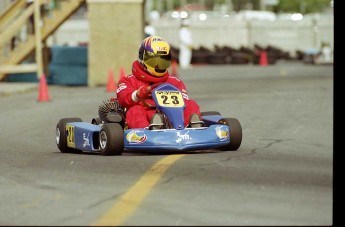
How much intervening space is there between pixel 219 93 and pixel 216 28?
50031 mm

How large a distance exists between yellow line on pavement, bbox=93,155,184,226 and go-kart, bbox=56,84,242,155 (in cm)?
65

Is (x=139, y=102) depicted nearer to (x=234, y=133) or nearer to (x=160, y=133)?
(x=160, y=133)

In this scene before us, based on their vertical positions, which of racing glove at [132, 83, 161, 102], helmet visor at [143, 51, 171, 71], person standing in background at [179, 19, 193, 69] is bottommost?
person standing in background at [179, 19, 193, 69]

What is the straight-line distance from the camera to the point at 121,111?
13.3m

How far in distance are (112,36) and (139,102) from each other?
19286mm

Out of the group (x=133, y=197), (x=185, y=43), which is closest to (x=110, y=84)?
(x=133, y=197)

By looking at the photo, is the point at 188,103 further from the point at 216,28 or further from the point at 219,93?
the point at 216,28

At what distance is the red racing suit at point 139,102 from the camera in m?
12.9

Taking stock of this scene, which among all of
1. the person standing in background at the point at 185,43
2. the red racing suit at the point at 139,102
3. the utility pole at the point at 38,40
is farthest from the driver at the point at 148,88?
the person standing in background at the point at 185,43

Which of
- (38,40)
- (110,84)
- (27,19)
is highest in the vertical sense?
(27,19)

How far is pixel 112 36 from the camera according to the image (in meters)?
32.2

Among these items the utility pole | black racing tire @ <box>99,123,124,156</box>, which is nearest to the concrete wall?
the utility pole

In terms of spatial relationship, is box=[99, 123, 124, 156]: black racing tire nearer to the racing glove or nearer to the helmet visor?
the racing glove

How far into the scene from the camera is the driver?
1282 cm
